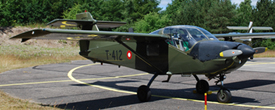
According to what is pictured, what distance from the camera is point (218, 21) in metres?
53.1

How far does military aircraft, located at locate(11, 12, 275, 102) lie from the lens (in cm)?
749

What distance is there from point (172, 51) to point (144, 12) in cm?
7074

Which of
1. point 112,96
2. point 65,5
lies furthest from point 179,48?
point 65,5

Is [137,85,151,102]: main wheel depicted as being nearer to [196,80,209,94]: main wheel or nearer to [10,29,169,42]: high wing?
[10,29,169,42]: high wing

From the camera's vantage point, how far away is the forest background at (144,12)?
52031mm

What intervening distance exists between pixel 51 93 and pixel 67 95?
833 millimetres

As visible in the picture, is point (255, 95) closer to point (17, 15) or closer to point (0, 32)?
point (0, 32)

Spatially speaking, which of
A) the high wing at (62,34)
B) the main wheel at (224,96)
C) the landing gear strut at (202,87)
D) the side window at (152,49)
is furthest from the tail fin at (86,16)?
Answer: the main wheel at (224,96)

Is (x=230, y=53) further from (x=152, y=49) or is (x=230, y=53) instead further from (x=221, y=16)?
(x=221, y=16)

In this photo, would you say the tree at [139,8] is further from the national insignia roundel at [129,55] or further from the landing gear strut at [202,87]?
the landing gear strut at [202,87]

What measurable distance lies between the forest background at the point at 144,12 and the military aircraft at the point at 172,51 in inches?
1788

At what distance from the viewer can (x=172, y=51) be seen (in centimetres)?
868

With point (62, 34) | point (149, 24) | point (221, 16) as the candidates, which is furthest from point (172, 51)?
point (149, 24)

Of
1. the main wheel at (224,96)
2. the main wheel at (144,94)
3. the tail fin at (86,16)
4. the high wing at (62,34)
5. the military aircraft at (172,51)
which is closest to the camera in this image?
the high wing at (62,34)
